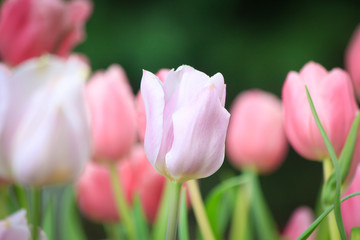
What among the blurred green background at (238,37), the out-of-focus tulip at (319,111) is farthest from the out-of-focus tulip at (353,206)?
the blurred green background at (238,37)

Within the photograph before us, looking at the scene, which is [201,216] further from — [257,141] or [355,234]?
[257,141]

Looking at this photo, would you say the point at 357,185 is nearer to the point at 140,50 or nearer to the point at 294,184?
the point at 140,50

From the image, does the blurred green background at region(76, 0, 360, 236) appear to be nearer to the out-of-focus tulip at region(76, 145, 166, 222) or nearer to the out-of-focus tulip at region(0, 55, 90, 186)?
the out-of-focus tulip at region(76, 145, 166, 222)

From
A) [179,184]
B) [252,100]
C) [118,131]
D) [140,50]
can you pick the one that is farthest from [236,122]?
[140,50]

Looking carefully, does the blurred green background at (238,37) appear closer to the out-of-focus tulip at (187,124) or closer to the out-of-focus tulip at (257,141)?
the out-of-focus tulip at (257,141)


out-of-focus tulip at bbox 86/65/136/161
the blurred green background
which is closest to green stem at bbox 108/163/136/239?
out-of-focus tulip at bbox 86/65/136/161
